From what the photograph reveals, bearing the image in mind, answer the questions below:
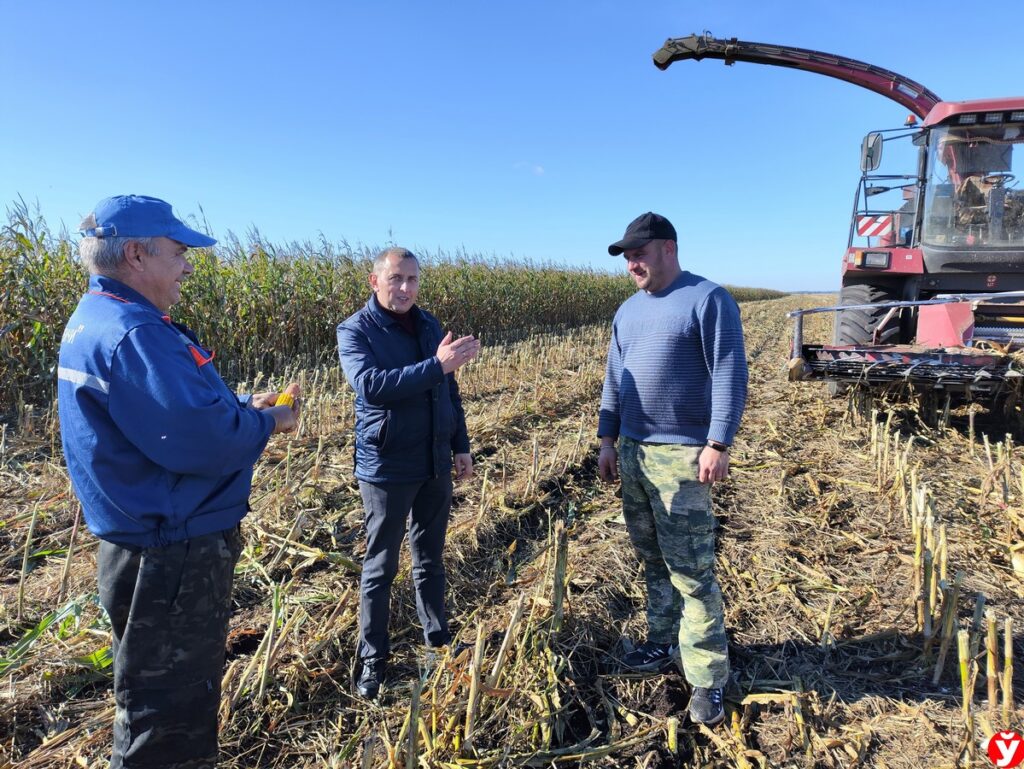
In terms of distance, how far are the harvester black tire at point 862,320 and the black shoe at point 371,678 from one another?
5809mm

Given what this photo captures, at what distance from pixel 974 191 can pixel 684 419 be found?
5.87m

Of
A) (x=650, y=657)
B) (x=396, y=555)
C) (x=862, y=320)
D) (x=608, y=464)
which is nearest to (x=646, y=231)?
(x=608, y=464)

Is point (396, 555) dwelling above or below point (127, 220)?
below

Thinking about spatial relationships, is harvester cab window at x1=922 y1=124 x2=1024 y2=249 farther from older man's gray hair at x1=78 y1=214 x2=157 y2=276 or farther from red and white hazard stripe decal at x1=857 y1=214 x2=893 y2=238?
older man's gray hair at x1=78 y1=214 x2=157 y2=276

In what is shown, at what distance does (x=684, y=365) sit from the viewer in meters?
2.46

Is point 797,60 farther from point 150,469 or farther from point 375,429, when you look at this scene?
point 150,469

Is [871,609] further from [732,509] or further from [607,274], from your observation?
[607,274]

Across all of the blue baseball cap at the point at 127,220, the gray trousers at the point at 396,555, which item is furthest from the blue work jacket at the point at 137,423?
the gray trousers at the point at 396,555

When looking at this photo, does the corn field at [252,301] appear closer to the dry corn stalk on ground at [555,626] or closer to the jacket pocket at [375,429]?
the dry corn stalk on ground at [555,626]

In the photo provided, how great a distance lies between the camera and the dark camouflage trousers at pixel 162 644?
5.11 feet

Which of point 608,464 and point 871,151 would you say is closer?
point 608,464

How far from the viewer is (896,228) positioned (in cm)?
704

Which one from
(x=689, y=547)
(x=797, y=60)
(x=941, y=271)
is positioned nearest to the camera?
(x=689, y=547)

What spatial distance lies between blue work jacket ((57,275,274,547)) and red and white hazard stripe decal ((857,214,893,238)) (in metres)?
7.80
